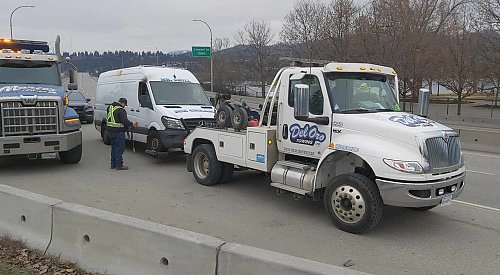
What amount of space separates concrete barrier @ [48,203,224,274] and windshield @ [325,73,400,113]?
335 centimetres

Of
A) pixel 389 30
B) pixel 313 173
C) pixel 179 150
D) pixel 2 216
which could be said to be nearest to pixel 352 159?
pixel 313 173

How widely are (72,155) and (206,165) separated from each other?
383 centimetres

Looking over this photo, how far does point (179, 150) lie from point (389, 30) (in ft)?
103

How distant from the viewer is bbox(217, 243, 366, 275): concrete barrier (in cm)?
342

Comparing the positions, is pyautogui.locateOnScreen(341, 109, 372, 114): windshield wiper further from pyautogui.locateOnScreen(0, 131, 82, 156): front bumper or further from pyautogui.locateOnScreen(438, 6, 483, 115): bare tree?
pyautogui.locateOnScreen(438, 6, 483, 115): bare tree

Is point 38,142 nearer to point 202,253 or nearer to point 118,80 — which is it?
point 118,80

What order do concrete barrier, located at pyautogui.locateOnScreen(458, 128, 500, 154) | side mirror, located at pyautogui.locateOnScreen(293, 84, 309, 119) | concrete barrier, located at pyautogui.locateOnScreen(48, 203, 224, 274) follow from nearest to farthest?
concrete barrier, located at pyautogui.locateOnScreen(48, 203, 224, 274) → side mirror, located at pyautogui.locateOnScreen(293, 84, 309, 119) → concrete barrier, located at pyautogui.locateOnScreen(458, 128, 500, 154)

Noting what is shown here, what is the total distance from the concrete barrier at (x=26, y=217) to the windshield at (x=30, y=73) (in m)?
5.99

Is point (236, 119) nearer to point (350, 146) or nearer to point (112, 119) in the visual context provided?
point (350, 146)

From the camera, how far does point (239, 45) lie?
66.4 meters

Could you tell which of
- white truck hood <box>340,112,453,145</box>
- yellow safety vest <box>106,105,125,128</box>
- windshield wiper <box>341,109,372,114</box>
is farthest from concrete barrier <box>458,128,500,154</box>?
yellow safety vest <box>106,105,125,128</box>

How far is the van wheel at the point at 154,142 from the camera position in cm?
1106

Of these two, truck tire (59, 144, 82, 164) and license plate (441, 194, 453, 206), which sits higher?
license plate (441, 194, 453, 206)

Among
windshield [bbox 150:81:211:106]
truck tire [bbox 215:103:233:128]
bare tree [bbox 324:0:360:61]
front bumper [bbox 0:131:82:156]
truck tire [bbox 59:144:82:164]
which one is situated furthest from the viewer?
bare tree [bbox 324:0:360:61]
